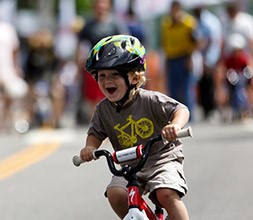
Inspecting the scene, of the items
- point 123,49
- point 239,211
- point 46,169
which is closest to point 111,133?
point 123,49

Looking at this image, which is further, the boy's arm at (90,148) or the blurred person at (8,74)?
the blurred person at (8,74)

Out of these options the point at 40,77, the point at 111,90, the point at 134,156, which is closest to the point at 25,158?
the point at 111,90

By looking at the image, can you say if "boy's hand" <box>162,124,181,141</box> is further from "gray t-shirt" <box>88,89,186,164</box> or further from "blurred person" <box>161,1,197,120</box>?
→ "blurred person" <box>161,1,197,120</box>

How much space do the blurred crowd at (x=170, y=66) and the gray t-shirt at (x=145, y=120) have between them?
31.2 ft

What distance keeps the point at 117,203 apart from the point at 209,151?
790cm

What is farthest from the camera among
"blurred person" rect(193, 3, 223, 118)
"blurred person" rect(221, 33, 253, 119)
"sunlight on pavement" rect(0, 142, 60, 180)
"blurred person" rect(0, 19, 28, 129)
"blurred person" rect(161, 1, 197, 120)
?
"blurred person" rect(193, 3, 223, 118)

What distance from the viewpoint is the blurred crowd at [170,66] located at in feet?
55.9

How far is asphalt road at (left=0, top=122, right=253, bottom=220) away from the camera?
28.9 ft

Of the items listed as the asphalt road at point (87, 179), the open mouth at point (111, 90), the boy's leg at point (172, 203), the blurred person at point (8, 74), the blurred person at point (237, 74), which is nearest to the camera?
the boy's leg at point (172, 203)

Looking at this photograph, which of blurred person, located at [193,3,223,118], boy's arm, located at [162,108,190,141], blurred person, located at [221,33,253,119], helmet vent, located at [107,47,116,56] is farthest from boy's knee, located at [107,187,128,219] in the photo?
blurred person, located at [221,33,253,119]

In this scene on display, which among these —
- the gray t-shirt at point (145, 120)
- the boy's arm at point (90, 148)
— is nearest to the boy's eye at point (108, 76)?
the gray t-shirt at point (145, 120)

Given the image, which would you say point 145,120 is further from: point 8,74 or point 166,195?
point 8,74

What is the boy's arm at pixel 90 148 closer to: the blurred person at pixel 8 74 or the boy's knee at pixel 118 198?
the boy's knee at pixel 118 198

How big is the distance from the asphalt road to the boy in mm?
2070
